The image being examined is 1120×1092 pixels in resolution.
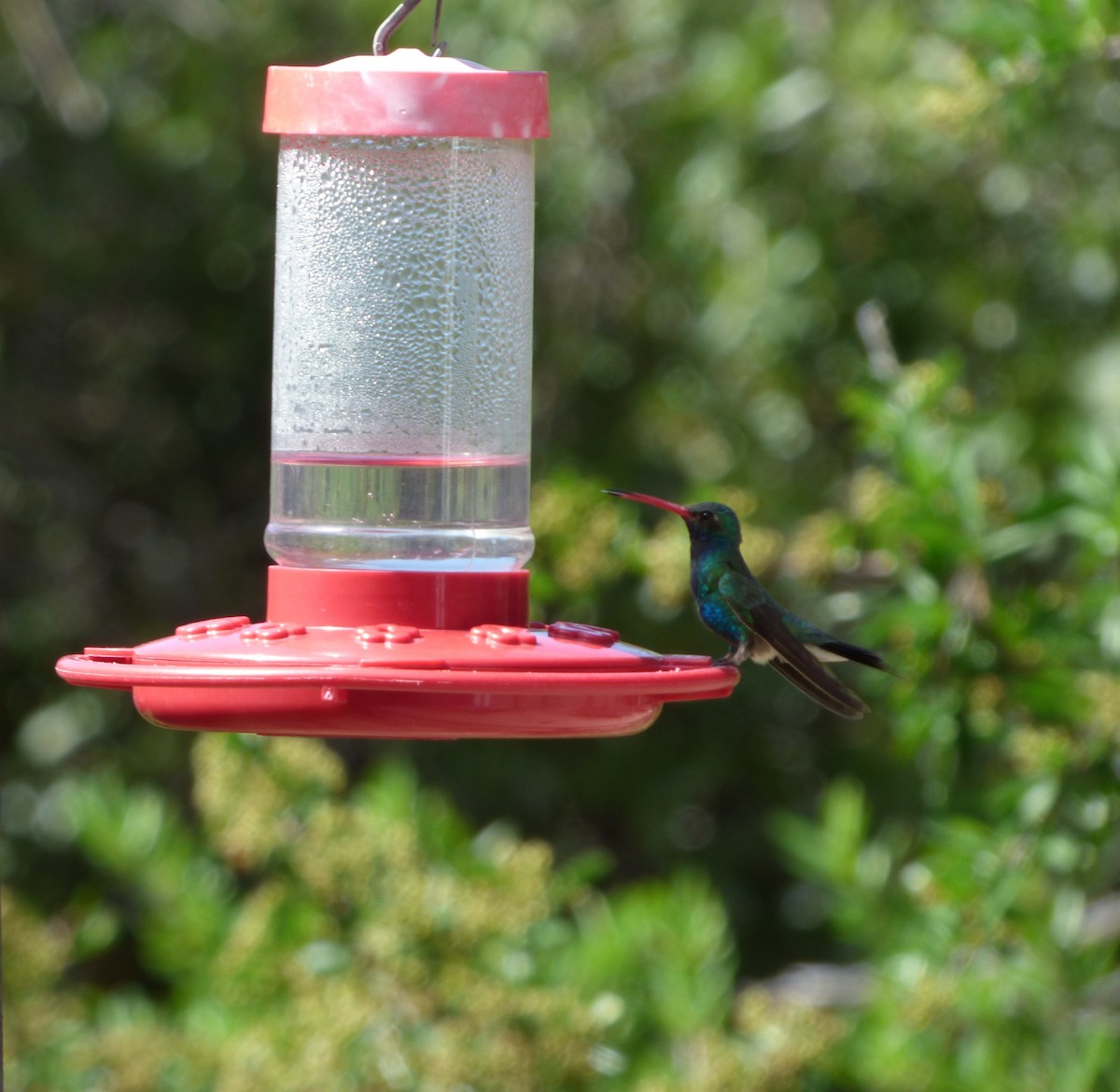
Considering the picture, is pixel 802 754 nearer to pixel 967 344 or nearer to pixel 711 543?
pixel 967 344

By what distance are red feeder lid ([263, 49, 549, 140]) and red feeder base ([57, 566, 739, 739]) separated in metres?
0.67

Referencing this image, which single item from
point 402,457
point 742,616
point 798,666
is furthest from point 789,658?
point 402,457

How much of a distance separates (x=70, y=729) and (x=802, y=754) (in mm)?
3052

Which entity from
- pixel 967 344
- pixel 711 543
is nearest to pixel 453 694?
pixel 711 543

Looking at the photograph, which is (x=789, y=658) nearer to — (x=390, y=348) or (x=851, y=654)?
(x=851, y=654)

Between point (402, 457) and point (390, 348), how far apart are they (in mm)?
182

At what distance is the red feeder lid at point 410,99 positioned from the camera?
282 centimetres

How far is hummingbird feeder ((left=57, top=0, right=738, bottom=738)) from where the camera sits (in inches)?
104

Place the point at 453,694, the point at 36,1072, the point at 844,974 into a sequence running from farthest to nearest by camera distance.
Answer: the point at 844,974 < the point at 36,1072 < the point at 453,694

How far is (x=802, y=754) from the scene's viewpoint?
321 inches

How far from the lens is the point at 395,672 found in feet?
8.35

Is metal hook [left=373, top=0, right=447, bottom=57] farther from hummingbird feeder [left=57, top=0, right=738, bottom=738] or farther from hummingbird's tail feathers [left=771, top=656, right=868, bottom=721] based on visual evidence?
hummingbird's tail feathers [left=771, top=656, right=868, bottom=721]

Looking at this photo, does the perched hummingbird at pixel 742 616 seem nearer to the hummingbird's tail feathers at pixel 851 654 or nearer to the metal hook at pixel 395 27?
the hummingbird's tail feathers at pixel 851 654

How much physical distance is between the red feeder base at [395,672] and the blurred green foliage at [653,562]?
1803mm
